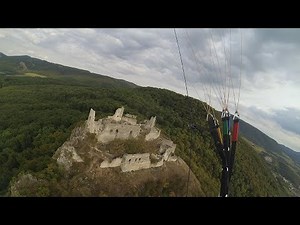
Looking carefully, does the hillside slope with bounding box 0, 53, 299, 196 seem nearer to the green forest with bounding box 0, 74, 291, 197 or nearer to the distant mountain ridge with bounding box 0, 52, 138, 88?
the green forest with bounding box 0, 74, 291, 197

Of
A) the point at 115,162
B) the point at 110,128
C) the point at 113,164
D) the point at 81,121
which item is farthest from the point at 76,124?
the point at 115,162

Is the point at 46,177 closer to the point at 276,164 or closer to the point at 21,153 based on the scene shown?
the point at 21,153

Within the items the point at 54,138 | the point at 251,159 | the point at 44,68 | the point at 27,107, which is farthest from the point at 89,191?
the point at 44,68

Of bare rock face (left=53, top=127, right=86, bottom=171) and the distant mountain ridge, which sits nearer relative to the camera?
bare rock face (left=53, top=127, right=86, bottom=171)

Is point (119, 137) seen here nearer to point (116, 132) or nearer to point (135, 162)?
point (116, 132)

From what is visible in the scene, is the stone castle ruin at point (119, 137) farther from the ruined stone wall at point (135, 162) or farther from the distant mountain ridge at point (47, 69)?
the distant mountain ridge at point (47, 69)

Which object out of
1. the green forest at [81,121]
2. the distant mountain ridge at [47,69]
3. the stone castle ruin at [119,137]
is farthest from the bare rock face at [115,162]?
the distant mountain ridge at [47,69]

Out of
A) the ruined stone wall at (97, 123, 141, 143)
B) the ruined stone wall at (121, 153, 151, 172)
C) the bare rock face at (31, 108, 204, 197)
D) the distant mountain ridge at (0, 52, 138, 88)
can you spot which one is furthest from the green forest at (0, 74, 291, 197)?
the distant mountain ridge at (0, 52, 138, 88)
